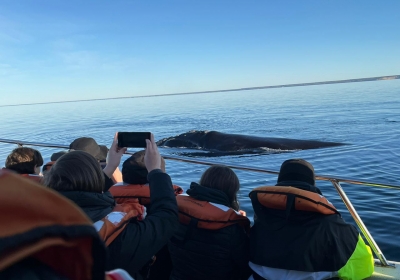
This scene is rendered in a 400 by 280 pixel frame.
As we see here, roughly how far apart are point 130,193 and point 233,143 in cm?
1254

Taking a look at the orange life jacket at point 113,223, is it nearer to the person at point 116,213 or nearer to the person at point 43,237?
the person at point 116,213

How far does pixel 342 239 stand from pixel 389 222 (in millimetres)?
4651

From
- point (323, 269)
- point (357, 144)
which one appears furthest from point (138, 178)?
point (357, 144)

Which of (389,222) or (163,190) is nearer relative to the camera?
(163,190)

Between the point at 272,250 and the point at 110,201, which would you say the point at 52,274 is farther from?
the point at 272,250

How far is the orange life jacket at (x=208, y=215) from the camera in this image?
2580 millimetres

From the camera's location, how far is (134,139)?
2.81 meters

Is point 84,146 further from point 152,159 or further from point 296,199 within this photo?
point 296,199

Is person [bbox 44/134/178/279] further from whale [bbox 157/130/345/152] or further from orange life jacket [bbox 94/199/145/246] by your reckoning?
whale [bbox 157/130/345/152]

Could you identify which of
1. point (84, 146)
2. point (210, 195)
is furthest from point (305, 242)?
point (84, 146)

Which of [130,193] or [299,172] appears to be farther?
[130,193]

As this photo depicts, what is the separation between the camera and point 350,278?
2.48 m

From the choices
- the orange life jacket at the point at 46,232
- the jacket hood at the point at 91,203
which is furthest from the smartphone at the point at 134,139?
the orange life jacket at the point at 46,232

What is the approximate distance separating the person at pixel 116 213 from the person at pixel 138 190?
88 centimetres
